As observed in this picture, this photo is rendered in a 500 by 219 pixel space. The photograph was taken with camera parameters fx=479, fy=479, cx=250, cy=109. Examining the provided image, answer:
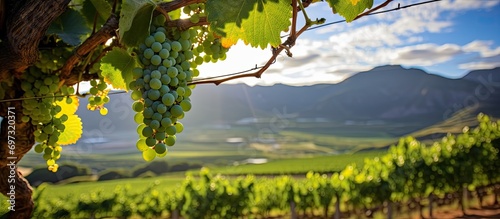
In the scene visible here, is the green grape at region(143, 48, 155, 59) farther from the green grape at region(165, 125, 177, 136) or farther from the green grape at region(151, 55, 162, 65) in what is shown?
the green grape at region(165, 125, 177, 136)

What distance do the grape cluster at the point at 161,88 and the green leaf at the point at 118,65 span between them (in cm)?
8

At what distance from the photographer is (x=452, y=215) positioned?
8195 mm

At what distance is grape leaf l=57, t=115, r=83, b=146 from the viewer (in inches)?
52.2

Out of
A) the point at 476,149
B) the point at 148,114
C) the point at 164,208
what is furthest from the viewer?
the point at 476,149

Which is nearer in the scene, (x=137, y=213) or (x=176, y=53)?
(x=176, y=53)

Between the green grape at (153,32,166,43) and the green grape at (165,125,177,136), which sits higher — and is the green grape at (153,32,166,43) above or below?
above

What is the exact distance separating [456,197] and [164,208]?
17.6 feet

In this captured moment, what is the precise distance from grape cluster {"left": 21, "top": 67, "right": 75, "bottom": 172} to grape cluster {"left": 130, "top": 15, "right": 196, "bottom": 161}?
41cm

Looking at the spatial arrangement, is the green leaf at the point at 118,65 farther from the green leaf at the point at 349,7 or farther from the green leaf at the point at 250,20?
the green leaf at the point at 349,7

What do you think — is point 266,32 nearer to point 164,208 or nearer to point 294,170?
point 164,208

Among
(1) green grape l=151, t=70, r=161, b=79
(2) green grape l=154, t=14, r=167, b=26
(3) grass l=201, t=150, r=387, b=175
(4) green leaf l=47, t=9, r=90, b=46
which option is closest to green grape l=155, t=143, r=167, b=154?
(1) green grape l=151, t=70, r=161, b=79

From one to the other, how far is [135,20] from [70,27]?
406 mm

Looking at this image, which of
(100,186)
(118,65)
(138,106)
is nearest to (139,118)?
(138,106)

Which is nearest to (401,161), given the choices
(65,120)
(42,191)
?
(42,191)
